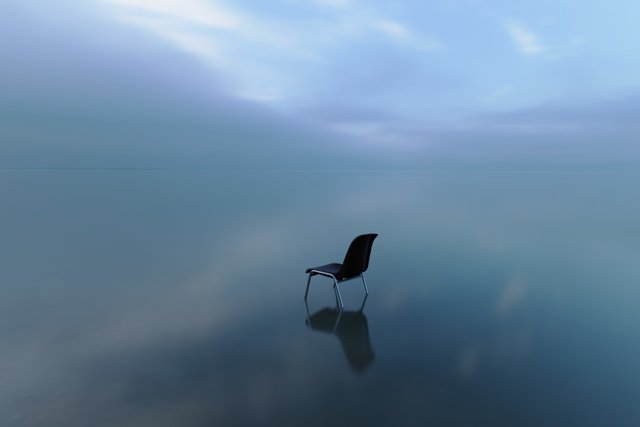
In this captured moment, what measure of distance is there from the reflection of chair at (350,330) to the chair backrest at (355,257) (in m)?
0.39

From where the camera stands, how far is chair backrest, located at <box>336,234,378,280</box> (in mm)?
4348

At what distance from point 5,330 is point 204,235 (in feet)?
17.6

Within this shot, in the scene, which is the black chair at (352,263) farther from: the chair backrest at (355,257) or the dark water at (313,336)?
the dark water at (313,336)

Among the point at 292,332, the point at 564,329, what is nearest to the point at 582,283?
the point at 564,329

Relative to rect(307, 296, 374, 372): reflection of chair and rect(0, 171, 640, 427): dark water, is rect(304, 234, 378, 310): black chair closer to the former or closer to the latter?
rect(307, 296, 374, 372): reflection of chair

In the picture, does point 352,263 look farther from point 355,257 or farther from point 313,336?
point 313,336

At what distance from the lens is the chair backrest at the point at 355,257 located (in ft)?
14.3

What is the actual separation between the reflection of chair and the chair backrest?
1.29 ft

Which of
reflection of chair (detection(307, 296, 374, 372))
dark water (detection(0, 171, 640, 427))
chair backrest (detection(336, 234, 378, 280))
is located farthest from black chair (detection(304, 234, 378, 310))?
dark water (detection(0, 171, 640, 427))

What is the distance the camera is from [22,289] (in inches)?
204

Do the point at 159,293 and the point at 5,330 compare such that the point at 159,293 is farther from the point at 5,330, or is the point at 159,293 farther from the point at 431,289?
the point at 431,289

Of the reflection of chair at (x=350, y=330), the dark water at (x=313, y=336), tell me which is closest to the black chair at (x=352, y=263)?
the reflection of chair at (x=350, y=330)

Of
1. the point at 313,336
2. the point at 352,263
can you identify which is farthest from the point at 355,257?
the point at 313,336

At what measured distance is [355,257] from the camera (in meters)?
4.42
